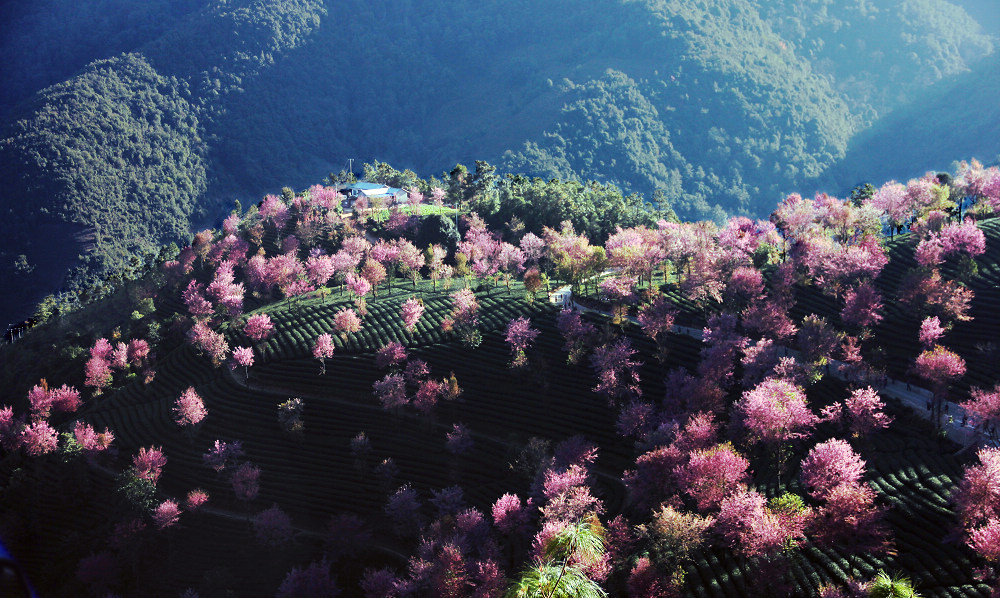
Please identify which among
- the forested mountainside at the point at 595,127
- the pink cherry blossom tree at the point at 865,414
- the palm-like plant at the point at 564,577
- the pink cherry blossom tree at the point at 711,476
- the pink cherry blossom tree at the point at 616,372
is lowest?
the forested mountainside at the point at 595,127

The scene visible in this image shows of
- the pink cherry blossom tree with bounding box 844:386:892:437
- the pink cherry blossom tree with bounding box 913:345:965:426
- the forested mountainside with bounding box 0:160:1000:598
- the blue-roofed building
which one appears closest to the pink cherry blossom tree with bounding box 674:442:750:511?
the forested mountainside with bounding box 0:160:1000:598

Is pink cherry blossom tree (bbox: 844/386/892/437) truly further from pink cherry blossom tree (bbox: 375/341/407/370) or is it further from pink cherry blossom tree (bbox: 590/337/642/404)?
pink cherry blossom tree (bbox: 375/341/407/370)

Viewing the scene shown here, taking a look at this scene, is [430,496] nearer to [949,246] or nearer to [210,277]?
[949,246]

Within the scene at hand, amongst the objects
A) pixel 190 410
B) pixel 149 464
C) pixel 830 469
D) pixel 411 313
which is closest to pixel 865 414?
pixel 830 469

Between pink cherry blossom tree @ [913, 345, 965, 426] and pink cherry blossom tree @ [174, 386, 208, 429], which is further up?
pink cherry blossom tree @ [913, 345, 965, 426]

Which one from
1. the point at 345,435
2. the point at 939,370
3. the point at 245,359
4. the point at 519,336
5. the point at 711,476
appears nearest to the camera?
the point at 711,476

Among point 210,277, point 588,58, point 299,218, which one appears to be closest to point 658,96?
point 588,58

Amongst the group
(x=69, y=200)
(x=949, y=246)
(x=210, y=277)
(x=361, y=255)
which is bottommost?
(x=69, y=200)

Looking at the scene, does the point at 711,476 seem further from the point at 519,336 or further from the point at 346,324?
the point at 346,324

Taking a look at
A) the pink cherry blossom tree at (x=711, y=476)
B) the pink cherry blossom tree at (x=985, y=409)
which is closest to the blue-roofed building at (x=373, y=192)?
the pink cherry blossom tree at (x=711, y=476)

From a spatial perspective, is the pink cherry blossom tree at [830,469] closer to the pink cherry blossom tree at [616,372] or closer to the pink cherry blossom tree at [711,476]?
the pink cherry blossom tree at [711,476]

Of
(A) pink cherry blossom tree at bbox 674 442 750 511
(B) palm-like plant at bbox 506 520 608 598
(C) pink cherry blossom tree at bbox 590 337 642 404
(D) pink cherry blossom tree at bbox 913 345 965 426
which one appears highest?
(B) palm-like plant at bbox 506 520 608 598
